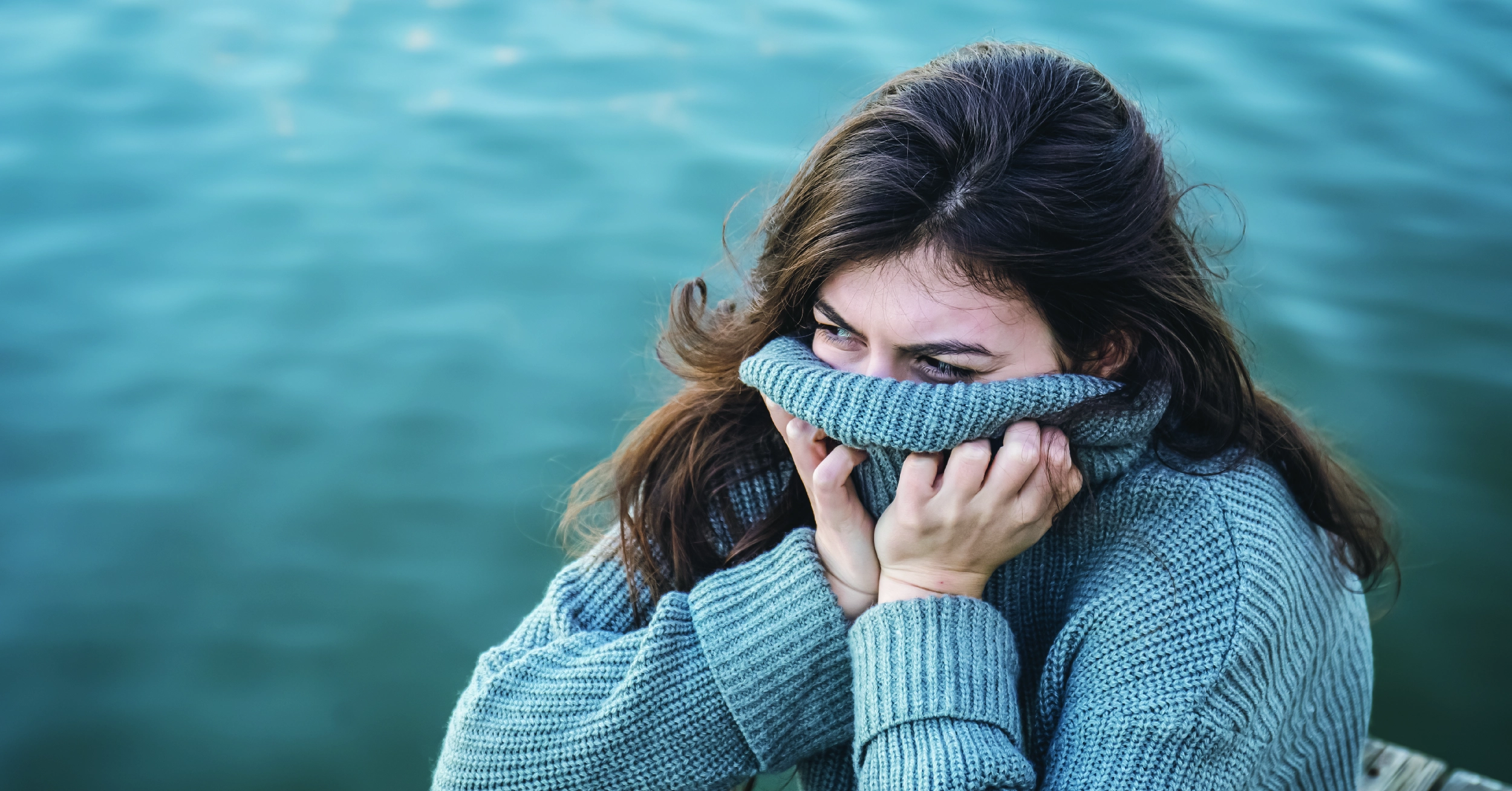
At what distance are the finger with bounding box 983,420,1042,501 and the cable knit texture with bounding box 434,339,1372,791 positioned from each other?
0.08ft

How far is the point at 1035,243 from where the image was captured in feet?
4.66

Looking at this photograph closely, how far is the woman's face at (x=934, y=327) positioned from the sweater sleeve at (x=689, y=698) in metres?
0.29

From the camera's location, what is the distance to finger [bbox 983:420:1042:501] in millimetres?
1408

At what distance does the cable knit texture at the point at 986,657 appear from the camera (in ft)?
4.47

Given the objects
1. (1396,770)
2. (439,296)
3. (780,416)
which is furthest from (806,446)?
(439,296)

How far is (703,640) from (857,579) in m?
0.22

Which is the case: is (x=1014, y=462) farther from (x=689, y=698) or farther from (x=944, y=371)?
(x=689, y=698)

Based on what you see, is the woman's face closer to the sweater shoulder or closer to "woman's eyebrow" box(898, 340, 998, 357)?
"woman's eyebrow" box(898, 340, 998, 357)

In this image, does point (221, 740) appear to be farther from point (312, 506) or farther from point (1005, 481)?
point (1005, 481)

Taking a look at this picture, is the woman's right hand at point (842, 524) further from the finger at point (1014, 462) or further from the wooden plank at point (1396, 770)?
the wooden plank at point (1396, 770)

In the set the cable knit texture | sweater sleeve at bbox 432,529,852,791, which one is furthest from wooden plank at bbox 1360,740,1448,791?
sweater sleeve at bbox 432,529,852,791

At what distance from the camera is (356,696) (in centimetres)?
285

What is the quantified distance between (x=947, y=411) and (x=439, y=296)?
103 inches

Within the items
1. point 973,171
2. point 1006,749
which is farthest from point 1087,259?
point 1006,749
